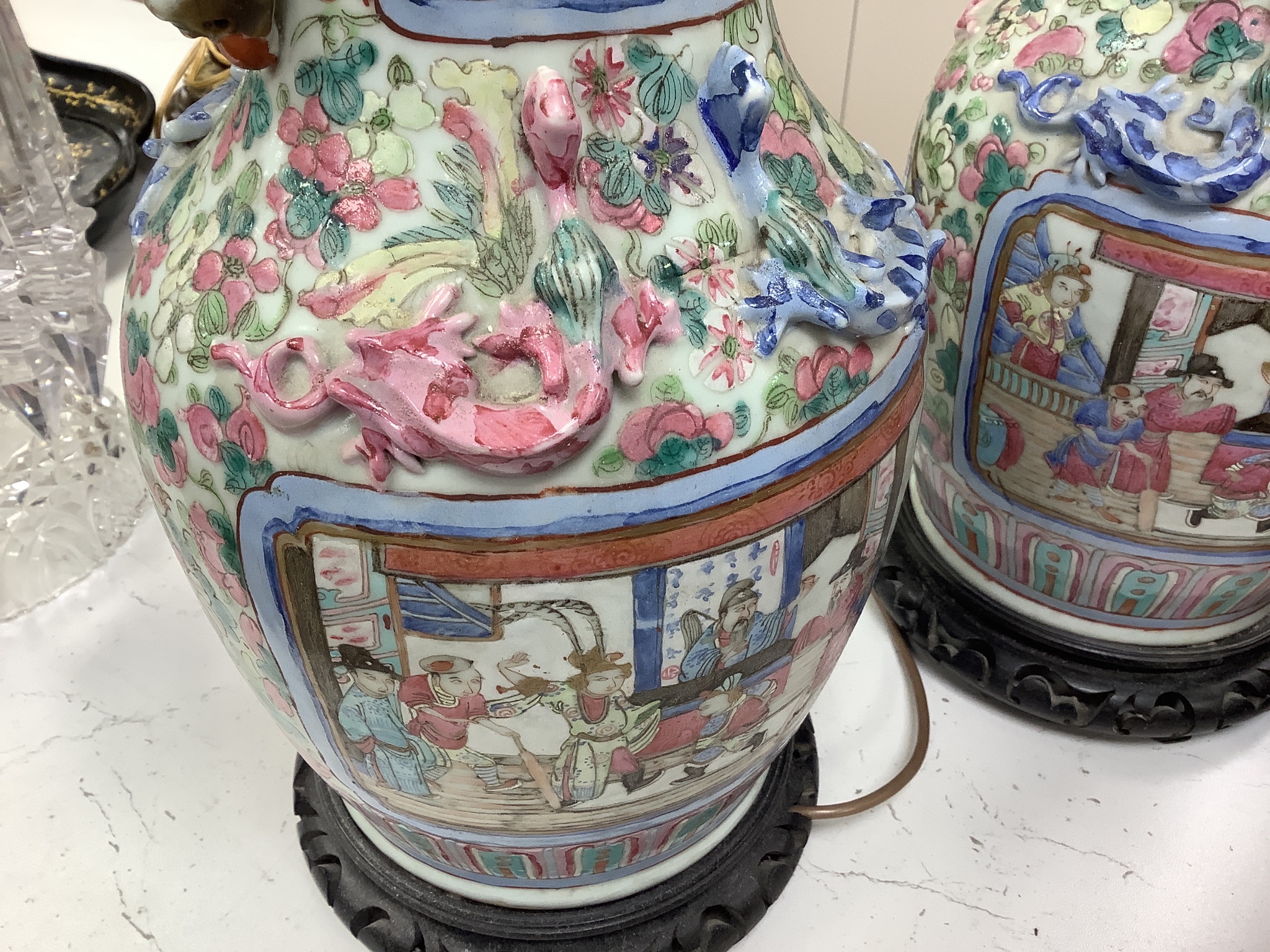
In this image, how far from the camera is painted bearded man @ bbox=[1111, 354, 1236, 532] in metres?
0.70

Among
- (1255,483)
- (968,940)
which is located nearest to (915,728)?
(968,940)

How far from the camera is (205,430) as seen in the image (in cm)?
51

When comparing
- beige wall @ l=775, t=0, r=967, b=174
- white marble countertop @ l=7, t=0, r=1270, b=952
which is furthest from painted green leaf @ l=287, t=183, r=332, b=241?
beige wall @ l=775, t=0, r=967, b=174

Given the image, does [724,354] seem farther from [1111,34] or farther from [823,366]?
[1111,34]

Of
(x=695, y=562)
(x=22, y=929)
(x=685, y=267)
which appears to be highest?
(x=685, y=267)

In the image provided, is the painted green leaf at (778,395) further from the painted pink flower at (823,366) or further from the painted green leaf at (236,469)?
the painted green leaf at (236,469)

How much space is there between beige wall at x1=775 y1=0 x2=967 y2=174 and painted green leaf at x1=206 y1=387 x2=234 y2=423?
1.13 meters

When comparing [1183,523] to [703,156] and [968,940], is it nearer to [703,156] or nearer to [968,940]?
[968,940]

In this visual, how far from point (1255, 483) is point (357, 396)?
24.4 inches

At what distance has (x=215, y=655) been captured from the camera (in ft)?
3.34

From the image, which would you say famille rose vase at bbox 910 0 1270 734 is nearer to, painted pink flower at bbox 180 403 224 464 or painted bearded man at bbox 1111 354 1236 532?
painted bearded man at bbox 1111 354 1236 532

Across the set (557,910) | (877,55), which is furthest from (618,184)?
(877,55)

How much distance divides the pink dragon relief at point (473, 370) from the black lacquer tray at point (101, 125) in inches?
45.3

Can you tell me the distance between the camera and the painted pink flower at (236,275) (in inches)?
19.4
